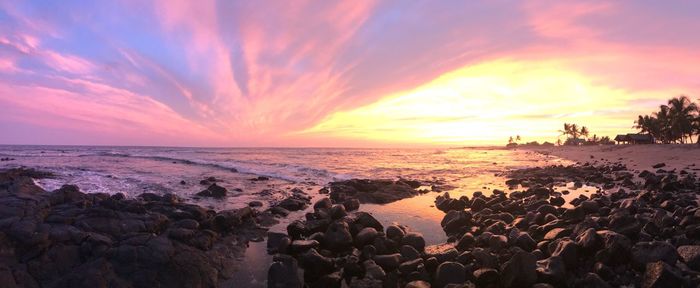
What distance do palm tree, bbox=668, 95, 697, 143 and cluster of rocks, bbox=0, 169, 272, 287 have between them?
270ft

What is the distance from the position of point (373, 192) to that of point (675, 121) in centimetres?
7437

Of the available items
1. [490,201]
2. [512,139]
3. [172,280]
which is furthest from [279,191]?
[512,139]

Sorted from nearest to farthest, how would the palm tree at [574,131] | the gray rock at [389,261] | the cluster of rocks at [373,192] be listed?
the gray rock at [389,261] → the cluster of rocks at [373,192] → the palm tree at [574,131]

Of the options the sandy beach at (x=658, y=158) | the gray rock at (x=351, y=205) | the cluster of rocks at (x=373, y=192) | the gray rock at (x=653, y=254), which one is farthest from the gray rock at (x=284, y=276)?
the sandy beach at (x=658, y=158)

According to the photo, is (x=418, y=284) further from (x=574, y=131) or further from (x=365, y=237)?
(x=574, y=131)

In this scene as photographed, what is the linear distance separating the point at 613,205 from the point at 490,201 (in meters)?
4.04

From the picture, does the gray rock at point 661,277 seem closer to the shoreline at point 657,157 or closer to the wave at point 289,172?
the wave at point 289,172

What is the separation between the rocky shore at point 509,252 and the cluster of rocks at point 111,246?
1.71 metres

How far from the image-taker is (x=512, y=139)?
19612 cm

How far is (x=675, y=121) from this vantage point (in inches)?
2697

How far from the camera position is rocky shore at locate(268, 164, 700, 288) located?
7297 millimetres

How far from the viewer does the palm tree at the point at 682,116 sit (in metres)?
67.3

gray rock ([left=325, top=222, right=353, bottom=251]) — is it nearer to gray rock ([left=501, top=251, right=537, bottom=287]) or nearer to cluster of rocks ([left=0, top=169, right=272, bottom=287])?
cluster of rocks ([left=0, top=169, right=272, bottom=287])

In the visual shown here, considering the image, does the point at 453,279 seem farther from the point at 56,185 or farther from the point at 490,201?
the point at 56,185
